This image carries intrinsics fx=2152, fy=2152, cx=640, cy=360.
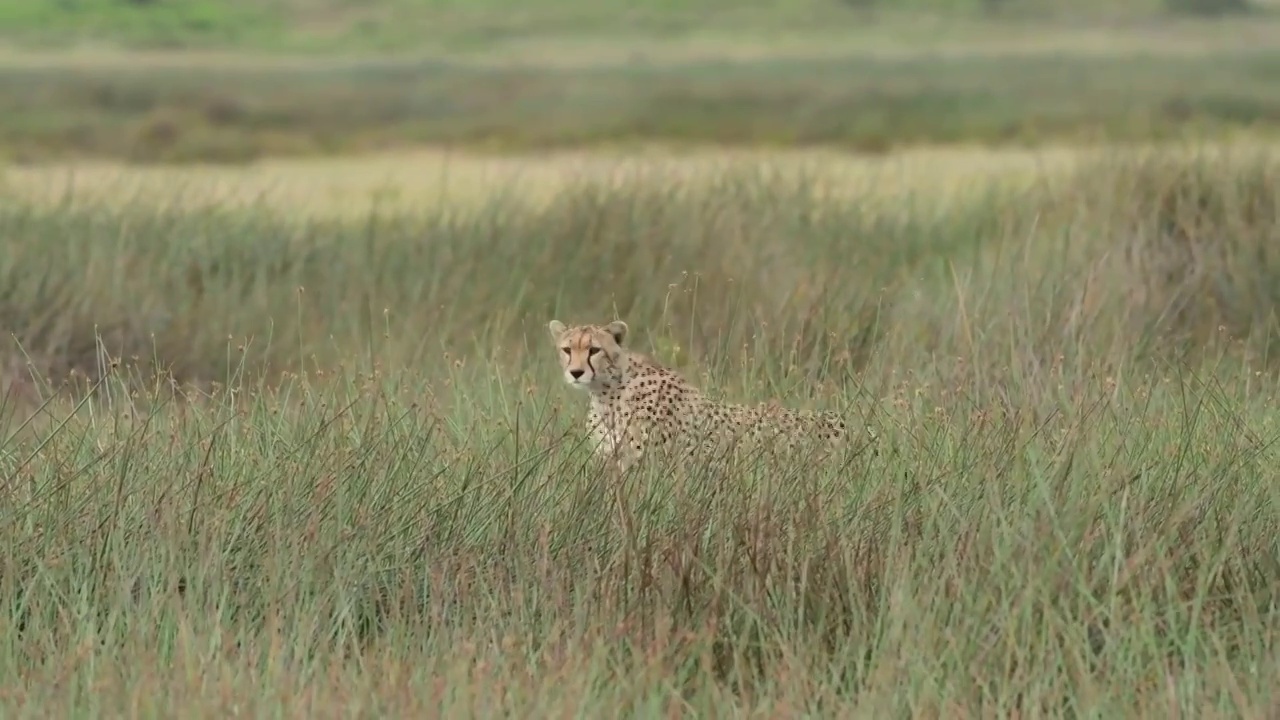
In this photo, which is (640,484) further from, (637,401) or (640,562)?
(637,401)

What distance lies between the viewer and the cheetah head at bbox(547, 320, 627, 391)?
5215mm

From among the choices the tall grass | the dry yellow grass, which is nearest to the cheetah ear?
the tall grass

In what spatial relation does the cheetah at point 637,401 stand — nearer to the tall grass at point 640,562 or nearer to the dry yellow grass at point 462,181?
the tall grass at point 640,562

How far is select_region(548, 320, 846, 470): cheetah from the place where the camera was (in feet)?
16.2

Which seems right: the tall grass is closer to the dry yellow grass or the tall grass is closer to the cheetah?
the cheetah

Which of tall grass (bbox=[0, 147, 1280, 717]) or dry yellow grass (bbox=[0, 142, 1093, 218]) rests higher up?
tall grass (bbox=[0, 147, 1280, 717])

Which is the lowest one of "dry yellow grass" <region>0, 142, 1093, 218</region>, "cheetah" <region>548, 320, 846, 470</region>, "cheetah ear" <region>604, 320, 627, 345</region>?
"dry yellow grass" <region>0, 142, 1093, 218</region>

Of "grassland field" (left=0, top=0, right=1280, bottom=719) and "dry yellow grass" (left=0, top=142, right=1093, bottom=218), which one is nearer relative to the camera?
"grassland field" (left=0, top=0, right=1280, bottom=719)

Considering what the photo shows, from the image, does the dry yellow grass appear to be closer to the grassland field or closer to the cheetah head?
the grassland field

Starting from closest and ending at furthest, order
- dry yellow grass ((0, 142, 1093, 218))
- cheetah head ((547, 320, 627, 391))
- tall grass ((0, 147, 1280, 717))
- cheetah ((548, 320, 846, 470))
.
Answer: tall grass ((0, 147, 1280, 717)) < cheetah ((548, 320, 846, 470)) < cheetah head ((547, 320, 627, 391)) < dry yellow grass ((0, 142, 1093, 218))

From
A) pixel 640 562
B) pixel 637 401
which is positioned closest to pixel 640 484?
pixel 640 562

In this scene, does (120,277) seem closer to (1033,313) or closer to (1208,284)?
(1033,313)

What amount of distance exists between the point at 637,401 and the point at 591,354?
161 mm

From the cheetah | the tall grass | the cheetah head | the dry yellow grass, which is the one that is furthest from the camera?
the dry yellow grass
